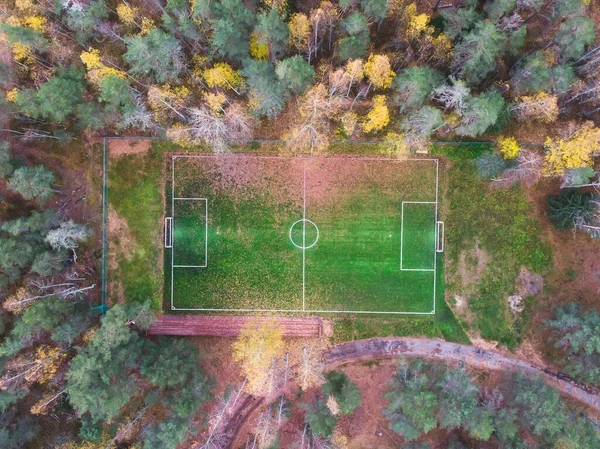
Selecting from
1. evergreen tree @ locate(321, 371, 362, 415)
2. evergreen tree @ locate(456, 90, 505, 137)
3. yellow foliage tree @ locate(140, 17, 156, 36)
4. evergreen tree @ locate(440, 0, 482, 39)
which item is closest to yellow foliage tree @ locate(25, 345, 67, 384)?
evergreen tree @ locate(321, 371, 362, 415)

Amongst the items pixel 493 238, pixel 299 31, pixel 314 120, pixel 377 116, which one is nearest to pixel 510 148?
pixel 493 238

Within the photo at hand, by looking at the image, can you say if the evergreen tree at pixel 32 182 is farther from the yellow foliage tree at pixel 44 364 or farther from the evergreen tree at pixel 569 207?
the evergreen tree at pixel 569 207

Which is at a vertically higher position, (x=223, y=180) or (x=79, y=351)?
(x=223, y=180)

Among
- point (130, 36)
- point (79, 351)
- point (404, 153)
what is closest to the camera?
point (79, 351)

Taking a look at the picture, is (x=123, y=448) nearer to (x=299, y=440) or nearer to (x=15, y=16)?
(x=299, y=440)

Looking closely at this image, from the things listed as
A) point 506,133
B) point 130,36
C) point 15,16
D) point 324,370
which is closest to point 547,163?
point 506,133

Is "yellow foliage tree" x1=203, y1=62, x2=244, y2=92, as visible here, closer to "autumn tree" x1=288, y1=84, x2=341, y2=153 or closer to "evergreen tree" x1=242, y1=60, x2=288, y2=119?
"evergreen tree" x1=242, y1=60, x2=288, y2=119

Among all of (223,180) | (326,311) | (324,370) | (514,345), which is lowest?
(324,370)
